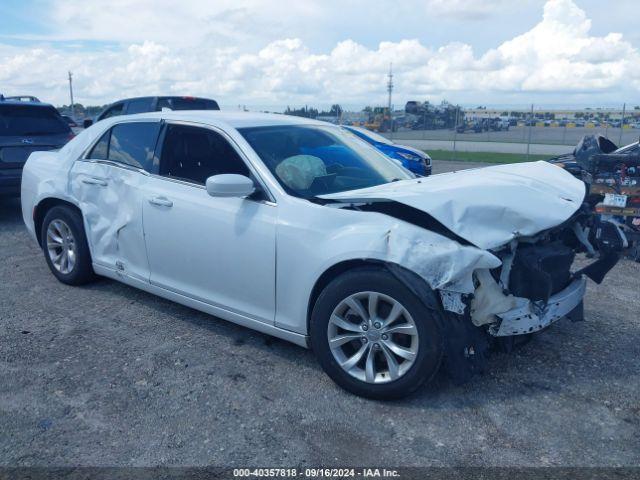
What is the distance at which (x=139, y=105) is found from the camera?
12.9m

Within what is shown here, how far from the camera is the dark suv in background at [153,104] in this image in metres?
12.7

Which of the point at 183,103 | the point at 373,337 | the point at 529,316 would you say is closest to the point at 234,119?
the point at 373,337

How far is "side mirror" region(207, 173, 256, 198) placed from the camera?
3816 millimetres

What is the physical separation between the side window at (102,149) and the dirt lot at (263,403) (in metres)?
1.41

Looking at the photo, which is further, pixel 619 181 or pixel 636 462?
pixel 619 181

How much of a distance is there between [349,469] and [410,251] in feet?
3.91

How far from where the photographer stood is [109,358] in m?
4.13

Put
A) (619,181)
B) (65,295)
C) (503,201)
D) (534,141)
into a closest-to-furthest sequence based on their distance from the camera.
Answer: (503,201) < (65,295) < (619,181) < (534,141)

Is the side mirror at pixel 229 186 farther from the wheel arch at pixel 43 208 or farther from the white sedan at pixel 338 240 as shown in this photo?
the wheel arch at pixel 43 208

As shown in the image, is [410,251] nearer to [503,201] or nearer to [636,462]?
[503,201]

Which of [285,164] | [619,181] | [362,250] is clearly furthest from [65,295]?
[619,181]

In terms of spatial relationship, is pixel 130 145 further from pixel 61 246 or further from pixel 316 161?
pixel 316 161

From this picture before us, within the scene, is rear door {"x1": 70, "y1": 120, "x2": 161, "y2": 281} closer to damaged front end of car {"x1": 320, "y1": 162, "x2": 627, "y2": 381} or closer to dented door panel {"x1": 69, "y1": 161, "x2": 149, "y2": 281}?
dented door panel {"x1": 69, "y1": 161, "x2": 149, "y2": 281}

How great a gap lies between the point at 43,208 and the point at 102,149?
3.36ft
